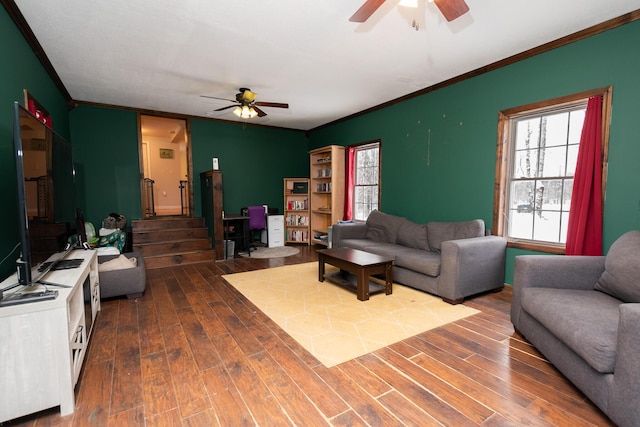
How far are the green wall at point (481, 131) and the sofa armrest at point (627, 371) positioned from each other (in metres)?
1.91

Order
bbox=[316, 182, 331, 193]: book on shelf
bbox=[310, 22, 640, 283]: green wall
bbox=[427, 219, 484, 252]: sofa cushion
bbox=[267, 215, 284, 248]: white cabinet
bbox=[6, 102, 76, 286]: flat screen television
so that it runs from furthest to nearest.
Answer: bbox=[316, 182, 331, 193]: book on shelf → bbox=[267, 215, 284, 248]: white cabinet → bbox=[427, 219, 484, 252]: sofa cushion → bbox=[310, 22, 640, 283]: green wall → bbox=[6, 102, 76, 286]: flat screen television

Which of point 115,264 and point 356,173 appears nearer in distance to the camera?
point 115,264

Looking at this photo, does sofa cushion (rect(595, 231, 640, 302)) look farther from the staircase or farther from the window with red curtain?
the staircase

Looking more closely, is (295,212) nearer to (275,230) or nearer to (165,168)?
(275,230)

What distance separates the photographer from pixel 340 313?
2943mm

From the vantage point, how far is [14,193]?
2.40 meters

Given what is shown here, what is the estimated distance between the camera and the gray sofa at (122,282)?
3.21m

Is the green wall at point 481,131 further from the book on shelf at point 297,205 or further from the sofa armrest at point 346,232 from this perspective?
the book on shelf at point 297,205

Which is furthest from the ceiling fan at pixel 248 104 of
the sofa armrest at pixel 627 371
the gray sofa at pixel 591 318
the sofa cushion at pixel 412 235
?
the sofa armrest at pixel 627 371

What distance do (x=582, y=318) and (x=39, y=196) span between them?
11.1 ft

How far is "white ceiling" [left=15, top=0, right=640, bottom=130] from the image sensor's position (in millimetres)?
2539

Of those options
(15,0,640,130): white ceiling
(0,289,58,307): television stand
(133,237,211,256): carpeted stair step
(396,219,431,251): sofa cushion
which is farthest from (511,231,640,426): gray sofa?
(133,237,211,256): carpeted stair step

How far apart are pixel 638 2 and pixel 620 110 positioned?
2.79ft

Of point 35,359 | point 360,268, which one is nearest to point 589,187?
point 360,268
